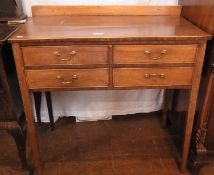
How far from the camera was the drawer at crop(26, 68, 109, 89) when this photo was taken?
1185 millimetres

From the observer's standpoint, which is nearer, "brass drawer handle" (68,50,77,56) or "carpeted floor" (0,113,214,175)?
"brass drawer handle" (68,50,77,56)

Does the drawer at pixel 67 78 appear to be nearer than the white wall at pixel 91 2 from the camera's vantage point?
Yes

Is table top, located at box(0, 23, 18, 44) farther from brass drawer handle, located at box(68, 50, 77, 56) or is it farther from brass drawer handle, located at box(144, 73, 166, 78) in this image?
brass drawer handle, located at box(144, 73, 166, 78)

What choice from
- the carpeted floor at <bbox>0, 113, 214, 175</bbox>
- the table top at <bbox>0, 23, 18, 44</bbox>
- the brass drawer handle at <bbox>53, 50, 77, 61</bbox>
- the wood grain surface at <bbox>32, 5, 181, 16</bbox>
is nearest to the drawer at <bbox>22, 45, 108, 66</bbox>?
the brass drawer handle at <bbox>53, 50, 77, 61</bbox>

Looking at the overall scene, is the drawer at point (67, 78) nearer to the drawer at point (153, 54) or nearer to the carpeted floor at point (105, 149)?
the drawer at point (153, 54)

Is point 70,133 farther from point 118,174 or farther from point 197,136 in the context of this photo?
point 197,136

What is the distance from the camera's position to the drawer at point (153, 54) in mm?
1152

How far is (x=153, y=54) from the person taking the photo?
1.17 meters

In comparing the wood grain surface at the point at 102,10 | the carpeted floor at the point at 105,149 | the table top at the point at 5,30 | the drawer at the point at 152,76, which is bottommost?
the carpeted floor at the point at 105,149

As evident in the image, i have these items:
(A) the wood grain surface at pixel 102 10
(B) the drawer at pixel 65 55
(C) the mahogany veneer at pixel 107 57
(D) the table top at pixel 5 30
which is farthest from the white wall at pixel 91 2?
(B) the drawer at pixel 65 55

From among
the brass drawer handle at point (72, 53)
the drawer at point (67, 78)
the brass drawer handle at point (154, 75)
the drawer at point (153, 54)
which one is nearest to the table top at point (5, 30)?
the drawer at point (67, 78)

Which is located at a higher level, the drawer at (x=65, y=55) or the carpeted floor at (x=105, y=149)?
the drawer at (x=65, y=55)

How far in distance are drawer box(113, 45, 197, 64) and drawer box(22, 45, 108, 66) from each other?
0.24 ft

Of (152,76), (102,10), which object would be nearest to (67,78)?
(152,76)
